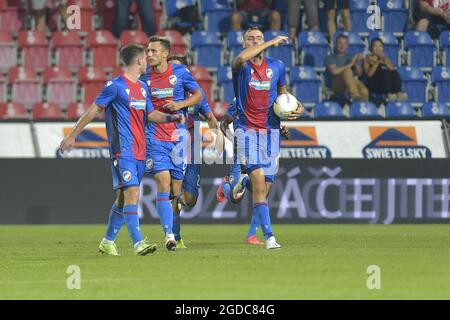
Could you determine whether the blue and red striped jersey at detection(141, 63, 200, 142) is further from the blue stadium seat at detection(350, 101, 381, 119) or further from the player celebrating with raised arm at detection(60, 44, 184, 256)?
the blue stadium seat at detection(350, 101, 381, 119)

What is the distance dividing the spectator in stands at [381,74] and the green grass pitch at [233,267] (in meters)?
5.87

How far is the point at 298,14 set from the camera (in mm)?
24188

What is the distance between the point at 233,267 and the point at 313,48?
13.0 meters

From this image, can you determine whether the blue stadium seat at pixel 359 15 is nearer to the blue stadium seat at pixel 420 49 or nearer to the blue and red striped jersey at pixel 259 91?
the blue stadium seat at pixel 420 49

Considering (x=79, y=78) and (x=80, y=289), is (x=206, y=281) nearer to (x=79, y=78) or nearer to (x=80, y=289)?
(x=80, y=289)

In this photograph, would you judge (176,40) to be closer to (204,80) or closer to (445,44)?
(204,80)

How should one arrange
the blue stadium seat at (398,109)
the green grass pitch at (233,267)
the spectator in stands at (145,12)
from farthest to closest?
1. the spectator in stands at (145,12)
2. the blue stadium seat at (398,109)
3. the green grass pitch at (233,267)

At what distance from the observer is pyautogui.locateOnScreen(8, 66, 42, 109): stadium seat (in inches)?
909

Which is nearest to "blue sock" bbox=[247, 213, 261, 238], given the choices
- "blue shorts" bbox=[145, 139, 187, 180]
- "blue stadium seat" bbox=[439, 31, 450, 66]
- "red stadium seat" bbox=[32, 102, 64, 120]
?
"blue shorts" bbox=[145, 139, 187, 180]

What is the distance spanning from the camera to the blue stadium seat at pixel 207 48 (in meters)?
24.2

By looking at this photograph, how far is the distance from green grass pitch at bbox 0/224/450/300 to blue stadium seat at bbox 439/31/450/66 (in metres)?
7.78

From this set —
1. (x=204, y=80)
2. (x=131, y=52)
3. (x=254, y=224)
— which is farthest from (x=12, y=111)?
(x=131, y=52)

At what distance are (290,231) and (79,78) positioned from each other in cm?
679

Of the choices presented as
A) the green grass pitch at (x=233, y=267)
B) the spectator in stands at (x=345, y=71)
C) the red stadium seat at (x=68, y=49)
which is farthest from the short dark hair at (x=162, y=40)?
the red stadium seat at (x=68, y=49)
